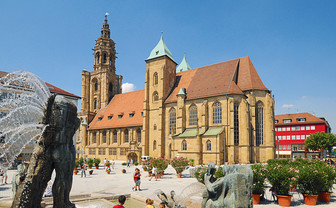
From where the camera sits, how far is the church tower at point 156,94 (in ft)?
158

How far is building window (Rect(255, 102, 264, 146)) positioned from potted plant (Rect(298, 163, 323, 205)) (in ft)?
98.0

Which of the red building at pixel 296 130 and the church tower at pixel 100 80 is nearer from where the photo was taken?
the red building at pixel 296 130

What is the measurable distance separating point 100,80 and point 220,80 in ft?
110

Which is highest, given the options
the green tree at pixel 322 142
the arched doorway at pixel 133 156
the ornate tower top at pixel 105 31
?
the ornate tower top at pixel 105 31

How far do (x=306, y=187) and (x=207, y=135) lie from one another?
2809 centimetres

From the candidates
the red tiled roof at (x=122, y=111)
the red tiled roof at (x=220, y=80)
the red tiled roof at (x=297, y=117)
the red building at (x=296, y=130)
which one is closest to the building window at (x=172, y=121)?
the red tiled roof at (x=220, y=80)

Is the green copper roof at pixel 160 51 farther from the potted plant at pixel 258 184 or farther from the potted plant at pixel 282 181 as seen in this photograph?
the potted plant at pixel 282 181

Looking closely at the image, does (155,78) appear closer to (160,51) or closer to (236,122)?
(160,51)

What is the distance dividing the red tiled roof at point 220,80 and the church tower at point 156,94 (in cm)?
214

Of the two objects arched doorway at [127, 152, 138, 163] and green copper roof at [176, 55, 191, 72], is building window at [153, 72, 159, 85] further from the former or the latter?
green copper roof at [176, 55, 191, 72]

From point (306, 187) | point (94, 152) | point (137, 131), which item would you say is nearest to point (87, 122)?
point (94, 152)

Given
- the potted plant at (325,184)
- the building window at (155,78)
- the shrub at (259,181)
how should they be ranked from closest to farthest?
the shrub at (259,181) < the potted plant at (325,184) < the building window at (155,78)

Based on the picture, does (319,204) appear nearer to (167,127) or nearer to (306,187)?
(306,187)

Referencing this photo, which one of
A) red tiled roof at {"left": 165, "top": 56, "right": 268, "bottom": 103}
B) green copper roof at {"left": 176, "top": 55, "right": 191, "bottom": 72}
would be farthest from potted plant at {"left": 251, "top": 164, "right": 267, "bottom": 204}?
green copper roof at {"left": 176, "top": 55, "right": 191, "bottom": 72}
